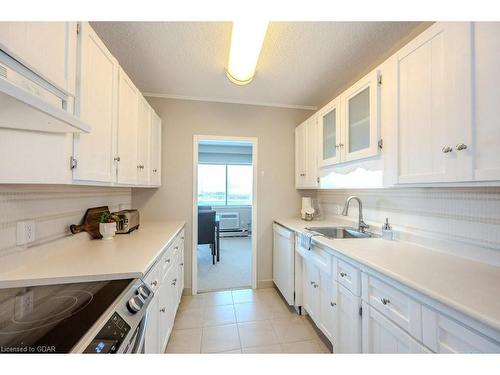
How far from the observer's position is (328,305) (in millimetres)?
1576

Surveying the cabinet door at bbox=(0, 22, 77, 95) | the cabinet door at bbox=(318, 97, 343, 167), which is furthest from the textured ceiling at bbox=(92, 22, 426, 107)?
the cabinet door at bbox=(0, 22, 77, 95)

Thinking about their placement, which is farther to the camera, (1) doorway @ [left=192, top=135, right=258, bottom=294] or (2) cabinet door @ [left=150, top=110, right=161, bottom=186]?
(1) doorway @ [left=192, top=135, right=258, bottom=294]

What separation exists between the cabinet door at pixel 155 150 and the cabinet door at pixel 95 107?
84 cm

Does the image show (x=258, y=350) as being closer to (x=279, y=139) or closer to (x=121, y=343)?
(x=121, y=343)

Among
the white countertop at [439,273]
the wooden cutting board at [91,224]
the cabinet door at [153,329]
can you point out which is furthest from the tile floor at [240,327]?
the wooden cutting board at [91,224]

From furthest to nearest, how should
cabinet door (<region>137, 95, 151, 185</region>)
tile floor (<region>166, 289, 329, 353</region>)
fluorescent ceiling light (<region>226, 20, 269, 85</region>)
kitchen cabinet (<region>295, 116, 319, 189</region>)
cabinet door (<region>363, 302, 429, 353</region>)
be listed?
kitchen cabinet (<region>295, 116, 319, 189</region>) → cabinet door (<region>137, 95, 151, 185</region>) → tile floor (<region>166, 289, 329, 353</region>) → fluorescent ceiling light (<region>226, 20, 269, 85</region>) → cabinet door (<region>363, 302, 429, 353</region>)

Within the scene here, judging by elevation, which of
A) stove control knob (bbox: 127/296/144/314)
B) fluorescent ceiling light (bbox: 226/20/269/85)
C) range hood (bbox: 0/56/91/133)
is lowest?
stove control knob (bbox: 127/296/144/314)

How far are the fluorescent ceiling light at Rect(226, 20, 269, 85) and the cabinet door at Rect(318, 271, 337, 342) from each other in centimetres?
172

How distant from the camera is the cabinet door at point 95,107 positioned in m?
0.97

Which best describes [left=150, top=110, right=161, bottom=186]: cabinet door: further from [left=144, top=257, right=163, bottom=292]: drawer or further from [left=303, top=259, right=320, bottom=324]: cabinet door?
[left=303, top=259, right=320, bottom=324]: cabinet door

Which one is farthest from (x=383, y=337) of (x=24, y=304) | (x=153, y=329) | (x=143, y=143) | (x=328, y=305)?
(x=143, y=143)

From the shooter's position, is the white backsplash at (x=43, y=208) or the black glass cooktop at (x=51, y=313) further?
the white backsplash at (x=43, y=208)

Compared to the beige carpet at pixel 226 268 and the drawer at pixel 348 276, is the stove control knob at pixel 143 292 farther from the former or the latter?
the beige carpet at pixel 226 268

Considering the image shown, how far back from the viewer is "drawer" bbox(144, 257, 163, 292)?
3.62 ft
